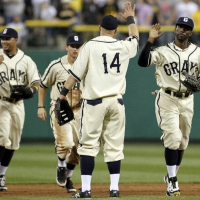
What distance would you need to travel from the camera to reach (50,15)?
1631 cm

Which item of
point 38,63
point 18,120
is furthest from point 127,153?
point 18,120

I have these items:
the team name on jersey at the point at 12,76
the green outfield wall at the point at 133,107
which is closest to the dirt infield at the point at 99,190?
the team name on jersey at the point at 12,76

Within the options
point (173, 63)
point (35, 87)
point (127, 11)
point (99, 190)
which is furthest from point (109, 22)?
point (99, 190)

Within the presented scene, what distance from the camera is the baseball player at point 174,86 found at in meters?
7.38

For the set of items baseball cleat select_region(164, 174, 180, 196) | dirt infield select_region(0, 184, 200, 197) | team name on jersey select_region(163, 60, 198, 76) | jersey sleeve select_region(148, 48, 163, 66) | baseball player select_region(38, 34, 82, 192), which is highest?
jersey sleeve select_region(148, 48, 163, 66)

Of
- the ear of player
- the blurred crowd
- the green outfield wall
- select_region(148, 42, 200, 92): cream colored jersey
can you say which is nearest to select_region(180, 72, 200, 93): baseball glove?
select_region(148, 42, 200, 92): cream colored jersey

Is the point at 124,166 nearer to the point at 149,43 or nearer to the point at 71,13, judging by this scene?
the point at 149,43

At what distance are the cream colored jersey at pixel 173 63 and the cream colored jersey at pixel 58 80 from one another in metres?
1.28

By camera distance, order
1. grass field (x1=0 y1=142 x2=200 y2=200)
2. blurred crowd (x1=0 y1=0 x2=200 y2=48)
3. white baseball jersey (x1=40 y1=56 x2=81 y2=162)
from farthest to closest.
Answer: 1. blurred crowd (x1=0 y1=0 x2=200 y2=48)
2. grass field (x1=0 y1=142 x2=200 y2=200)
3. white baseball jersey (x1=40 y1=56 x2=81 y2=162)

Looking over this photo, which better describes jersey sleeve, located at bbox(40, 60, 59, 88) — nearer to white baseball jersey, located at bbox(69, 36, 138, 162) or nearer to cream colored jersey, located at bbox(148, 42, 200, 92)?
cream colored jersey, located at bbox(148, 42, 200, 92)

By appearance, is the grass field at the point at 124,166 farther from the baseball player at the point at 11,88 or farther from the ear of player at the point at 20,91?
the ear of player at the point at 20,91

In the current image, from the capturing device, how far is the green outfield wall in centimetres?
1438

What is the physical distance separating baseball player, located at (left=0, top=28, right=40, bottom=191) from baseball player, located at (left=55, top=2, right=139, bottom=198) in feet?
7.57

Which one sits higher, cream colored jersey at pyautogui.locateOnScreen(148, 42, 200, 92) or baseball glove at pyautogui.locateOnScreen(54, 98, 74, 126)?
cream colored jersey at pyautogui.locateOnScreen(148, 42, 200, 92)
